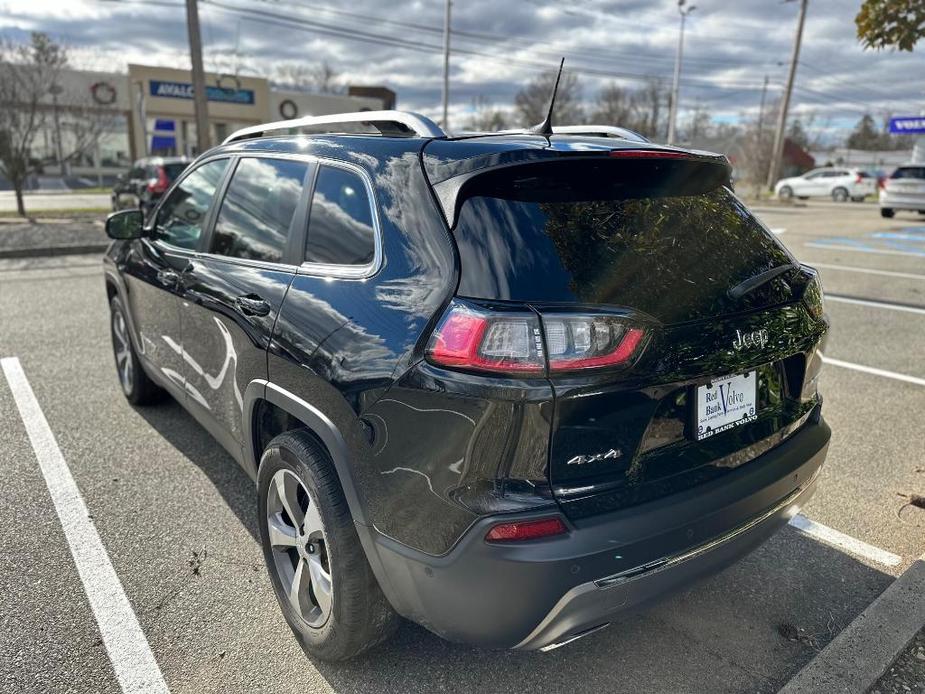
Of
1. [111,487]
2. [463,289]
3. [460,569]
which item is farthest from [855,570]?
[111,487]

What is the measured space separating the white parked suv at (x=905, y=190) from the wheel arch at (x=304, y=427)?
23341 mm

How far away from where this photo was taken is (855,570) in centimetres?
300

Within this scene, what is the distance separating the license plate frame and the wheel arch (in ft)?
3.44

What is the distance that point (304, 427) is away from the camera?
248 cm

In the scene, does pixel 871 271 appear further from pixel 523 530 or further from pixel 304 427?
pixel 523 530

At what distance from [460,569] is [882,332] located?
6.72 meters

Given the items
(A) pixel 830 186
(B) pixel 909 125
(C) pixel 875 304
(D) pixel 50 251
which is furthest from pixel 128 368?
(B) pixel 909 125

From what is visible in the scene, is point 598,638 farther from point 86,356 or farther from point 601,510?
point 86,356

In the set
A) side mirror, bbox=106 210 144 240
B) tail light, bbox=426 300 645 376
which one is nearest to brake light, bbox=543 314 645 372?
tail light, bbox=426 300 645 376

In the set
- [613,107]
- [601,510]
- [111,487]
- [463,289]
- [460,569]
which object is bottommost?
[111,487]

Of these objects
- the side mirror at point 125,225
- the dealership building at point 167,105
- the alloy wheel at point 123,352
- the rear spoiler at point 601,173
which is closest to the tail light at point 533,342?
the rear spoiler at point 601,173

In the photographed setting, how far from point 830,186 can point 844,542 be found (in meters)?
36.6

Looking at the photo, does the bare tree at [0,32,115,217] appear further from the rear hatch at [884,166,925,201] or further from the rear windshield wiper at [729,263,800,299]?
the rear hatch at [884,166,925,201]

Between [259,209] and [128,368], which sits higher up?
[259,209]
